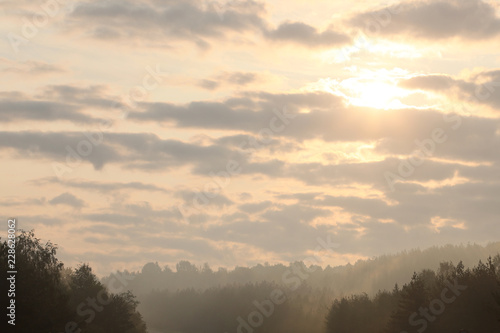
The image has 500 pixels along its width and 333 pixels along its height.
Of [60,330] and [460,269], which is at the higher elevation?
[460,269]

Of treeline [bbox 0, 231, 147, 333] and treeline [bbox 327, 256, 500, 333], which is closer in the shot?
treeline [bbox 0, 231, 147, 333]

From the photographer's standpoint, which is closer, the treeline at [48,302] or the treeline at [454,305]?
the treeline at [48,302]

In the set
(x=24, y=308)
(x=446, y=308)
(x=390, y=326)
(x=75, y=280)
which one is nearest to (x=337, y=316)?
(x=390, y=326)

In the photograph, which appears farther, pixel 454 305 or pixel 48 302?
pixel 454 305

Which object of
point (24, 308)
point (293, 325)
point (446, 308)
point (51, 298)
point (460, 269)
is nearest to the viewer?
point (24, 308)

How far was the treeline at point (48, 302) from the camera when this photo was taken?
2795 inches

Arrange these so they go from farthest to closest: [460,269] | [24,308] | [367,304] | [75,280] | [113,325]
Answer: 1. [367,304]
2. [75,280]
3. [113,325]
4. [460,269]
5. [24,308]

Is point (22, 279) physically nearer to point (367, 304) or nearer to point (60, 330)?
point (60, 330)

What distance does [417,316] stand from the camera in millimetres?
91312

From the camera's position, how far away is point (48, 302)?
76.1 meters

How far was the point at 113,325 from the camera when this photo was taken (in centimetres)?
10519

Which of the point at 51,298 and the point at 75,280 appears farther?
the point at 75,280

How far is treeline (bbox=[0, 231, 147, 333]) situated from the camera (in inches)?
2795

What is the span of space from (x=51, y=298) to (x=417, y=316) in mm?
46847
